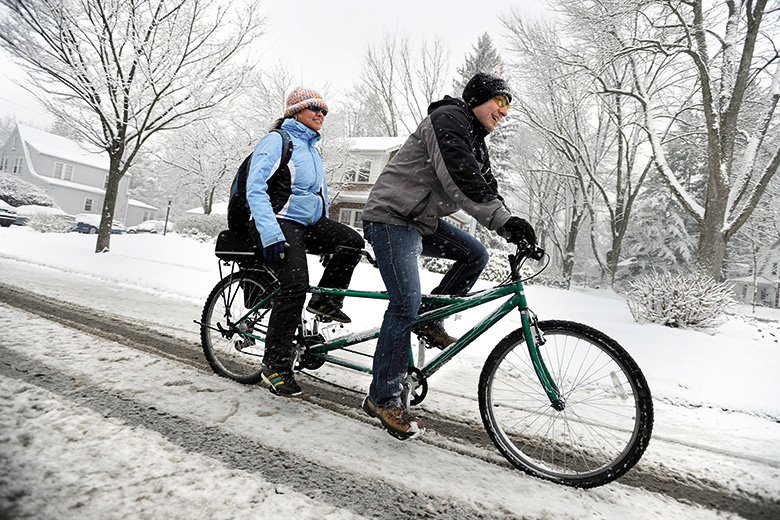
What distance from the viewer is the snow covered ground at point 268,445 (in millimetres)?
1652

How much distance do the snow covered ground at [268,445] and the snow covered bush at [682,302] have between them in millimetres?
2292

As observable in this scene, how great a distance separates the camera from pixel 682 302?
7332 mm

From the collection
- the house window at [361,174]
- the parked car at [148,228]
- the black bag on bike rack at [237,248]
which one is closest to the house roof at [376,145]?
the house window at [361,174]

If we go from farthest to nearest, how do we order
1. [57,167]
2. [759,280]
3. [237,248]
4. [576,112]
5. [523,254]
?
[759,280], [57,167], [576,112], [237,248], [523,254]

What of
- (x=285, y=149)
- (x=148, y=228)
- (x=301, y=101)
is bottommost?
(x=148, y=228)

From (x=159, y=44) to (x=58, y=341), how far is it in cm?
1077

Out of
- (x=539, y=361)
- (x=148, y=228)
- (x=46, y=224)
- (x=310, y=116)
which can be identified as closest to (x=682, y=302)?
(x=539, y=361)

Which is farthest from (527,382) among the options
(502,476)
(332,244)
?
(332,244)

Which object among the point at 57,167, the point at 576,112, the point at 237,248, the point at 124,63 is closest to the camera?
the point at 237,248

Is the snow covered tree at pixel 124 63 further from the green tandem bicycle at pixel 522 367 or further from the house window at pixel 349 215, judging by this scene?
the house window at pixel 349 215

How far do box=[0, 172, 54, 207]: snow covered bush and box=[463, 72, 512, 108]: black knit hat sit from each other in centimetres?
3480

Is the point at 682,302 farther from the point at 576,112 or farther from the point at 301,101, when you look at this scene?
the point at 576,112

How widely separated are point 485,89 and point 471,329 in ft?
5.07

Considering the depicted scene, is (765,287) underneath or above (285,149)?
above
